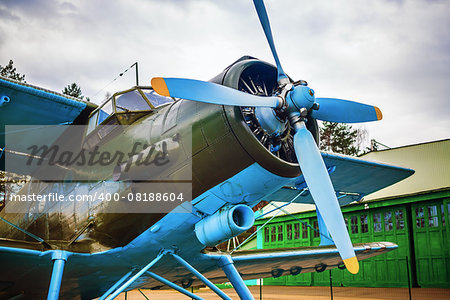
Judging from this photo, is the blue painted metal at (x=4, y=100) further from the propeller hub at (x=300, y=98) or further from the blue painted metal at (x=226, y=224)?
the propeller hub at (x=300, y=98)

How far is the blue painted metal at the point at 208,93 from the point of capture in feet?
13.3

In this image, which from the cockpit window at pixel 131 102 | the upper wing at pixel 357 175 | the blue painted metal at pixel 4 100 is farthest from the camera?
the upper wing at pixel 357 175

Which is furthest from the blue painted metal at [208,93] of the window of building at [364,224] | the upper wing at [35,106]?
the window of building at [364,224]

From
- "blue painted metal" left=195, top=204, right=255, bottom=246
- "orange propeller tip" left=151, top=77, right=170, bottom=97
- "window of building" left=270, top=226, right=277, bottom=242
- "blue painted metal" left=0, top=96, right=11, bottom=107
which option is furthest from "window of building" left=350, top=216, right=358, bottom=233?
"orange propeller tip" left=151, top=77, right=170, bottom=97

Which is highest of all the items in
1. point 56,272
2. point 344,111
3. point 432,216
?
point 344,111

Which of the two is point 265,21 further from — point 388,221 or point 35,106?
point 388,221

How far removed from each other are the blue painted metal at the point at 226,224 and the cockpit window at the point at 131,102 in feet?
6.39

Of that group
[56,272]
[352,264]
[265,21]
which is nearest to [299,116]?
[265,21]

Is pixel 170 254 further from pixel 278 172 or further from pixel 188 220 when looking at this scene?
pixel 278 172

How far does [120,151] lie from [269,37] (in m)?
2.48

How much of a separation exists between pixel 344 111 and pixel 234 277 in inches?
119

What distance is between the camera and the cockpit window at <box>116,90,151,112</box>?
566 centimetres

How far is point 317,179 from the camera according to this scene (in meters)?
4.62

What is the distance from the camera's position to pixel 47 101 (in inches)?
247
